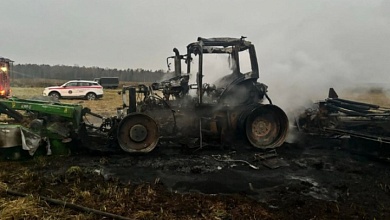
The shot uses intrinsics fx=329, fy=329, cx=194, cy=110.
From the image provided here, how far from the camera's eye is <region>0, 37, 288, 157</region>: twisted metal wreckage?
7954mm

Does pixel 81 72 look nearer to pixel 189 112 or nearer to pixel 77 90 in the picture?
pixel 77 90

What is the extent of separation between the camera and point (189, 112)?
337 inches

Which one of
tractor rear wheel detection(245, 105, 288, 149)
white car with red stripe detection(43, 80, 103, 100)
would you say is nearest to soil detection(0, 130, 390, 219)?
tractor rear wheel detection(245, 105, 288, 149)

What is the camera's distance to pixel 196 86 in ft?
28.8

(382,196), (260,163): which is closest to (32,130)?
(260,163)

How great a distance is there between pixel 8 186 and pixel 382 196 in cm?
621

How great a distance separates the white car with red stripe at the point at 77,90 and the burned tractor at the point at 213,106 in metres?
18.8

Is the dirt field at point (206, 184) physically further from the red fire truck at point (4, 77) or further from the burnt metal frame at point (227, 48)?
the red fire truck at point (4, 77)

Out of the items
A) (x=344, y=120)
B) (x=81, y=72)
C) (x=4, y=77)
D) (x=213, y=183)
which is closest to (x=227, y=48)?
(x=344, y=120)

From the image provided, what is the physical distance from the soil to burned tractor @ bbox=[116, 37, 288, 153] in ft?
1.33

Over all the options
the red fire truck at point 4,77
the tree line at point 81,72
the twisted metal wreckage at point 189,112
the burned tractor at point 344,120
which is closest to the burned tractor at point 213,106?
the twisted metal wreckage at point 189,112

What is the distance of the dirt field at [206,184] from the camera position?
15.3ft

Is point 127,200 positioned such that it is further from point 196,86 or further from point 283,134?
point 283,134

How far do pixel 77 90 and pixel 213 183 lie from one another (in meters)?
22.6
